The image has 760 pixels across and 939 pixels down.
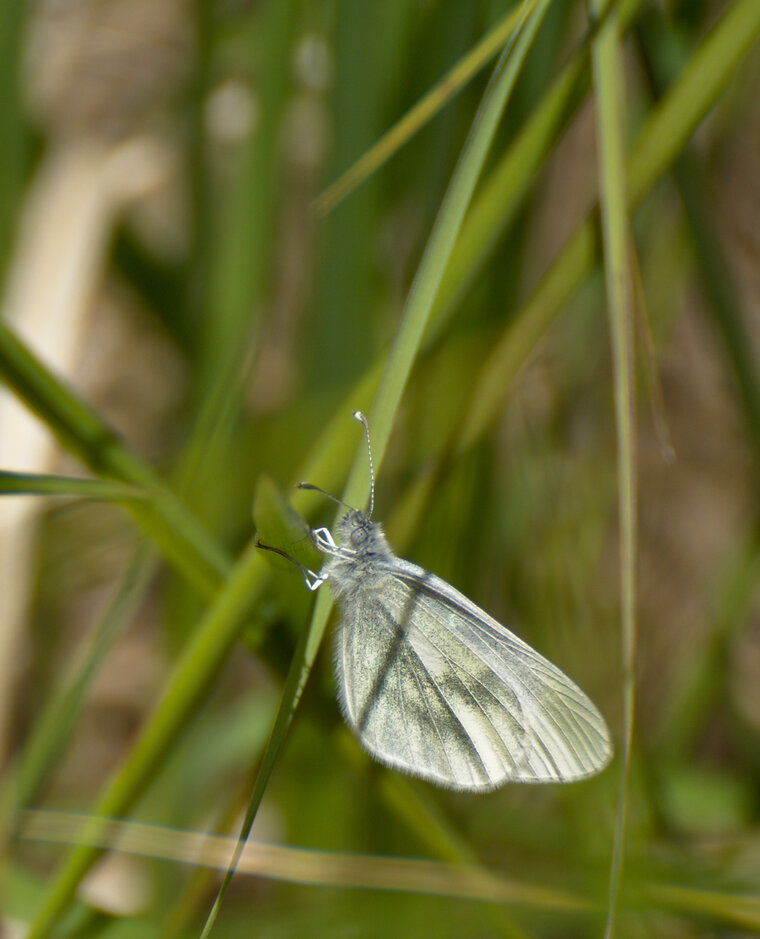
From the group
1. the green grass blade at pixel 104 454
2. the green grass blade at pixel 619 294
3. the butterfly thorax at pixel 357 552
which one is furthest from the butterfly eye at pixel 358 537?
the green grass blade at pixel 619 294

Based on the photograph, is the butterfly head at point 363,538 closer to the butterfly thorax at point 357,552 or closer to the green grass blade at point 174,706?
the butterfly thorax at point 357,552

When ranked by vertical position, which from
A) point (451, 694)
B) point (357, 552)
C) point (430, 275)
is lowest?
point (451, 694)

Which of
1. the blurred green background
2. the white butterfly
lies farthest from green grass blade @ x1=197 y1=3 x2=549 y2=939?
the white butterfly

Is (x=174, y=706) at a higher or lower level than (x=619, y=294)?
lower

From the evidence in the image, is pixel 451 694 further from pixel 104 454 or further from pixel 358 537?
pixel 104 454

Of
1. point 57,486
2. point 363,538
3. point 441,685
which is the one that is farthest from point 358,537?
point 57,486

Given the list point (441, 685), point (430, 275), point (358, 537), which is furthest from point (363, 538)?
point (430, 275)

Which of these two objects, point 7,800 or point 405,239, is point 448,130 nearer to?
point 405,239

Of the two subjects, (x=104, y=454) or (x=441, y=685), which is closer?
(x=104, y=454)
